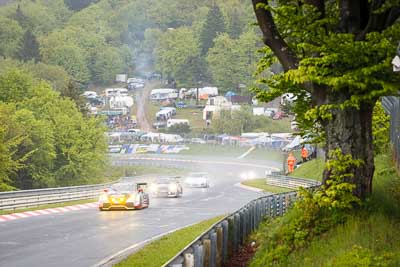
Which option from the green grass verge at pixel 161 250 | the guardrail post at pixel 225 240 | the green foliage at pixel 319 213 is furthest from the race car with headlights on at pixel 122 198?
the green foliage at pixel 319 213

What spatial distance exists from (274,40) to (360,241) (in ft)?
14.8

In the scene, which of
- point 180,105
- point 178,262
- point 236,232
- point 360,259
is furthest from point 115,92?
point 360,259

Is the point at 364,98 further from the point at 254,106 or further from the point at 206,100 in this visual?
the point at 206,100

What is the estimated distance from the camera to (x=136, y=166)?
104688 millimetres

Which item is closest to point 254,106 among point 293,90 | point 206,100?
point 206,100

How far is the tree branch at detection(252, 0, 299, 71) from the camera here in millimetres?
13953

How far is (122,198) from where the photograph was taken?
31375 mm

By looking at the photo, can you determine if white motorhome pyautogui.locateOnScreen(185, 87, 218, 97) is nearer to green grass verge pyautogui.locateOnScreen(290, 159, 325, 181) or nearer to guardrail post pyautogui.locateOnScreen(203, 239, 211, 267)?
green grass verge pyautogui.locateOnScreen(290, 159, 325, 181)

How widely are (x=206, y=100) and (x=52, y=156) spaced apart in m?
89.3

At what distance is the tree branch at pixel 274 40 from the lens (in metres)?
14.0

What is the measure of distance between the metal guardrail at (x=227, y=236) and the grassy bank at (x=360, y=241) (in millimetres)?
881

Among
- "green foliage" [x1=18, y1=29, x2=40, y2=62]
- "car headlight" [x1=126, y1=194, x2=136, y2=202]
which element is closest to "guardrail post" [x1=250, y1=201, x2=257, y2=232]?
"car headlight" [x1=126, y1=194, x2=136, y2=202]

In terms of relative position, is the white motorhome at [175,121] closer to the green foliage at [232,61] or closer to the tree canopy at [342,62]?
the green foliage at [232,61]

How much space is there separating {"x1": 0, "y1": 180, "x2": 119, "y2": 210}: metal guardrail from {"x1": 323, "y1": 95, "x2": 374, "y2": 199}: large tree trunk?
2335 centimetres
